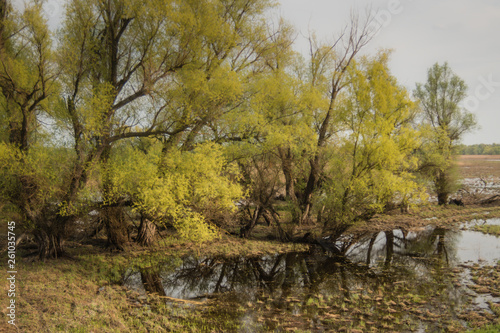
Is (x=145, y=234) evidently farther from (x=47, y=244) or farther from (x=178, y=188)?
(x=178, y=188)

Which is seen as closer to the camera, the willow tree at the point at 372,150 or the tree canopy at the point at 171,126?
the tree canopy at the point at 171,126

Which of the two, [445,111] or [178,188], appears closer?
[178,188]

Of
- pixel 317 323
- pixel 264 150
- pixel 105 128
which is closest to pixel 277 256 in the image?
pixel 264 150

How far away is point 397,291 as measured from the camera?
9984mm

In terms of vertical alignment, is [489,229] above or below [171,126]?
below

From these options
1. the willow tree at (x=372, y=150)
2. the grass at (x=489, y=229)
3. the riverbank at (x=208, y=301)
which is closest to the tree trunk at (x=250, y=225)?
the riverbank at (x=208, y=301)

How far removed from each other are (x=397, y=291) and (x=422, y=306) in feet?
3.93

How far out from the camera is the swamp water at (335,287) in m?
8.07

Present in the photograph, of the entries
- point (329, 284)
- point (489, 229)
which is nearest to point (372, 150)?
point (329, 284)

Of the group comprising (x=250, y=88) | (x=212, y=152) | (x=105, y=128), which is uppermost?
(x=250, y=88)

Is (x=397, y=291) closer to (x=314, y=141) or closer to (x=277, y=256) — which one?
(x=277, y=256)

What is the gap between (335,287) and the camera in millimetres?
10531

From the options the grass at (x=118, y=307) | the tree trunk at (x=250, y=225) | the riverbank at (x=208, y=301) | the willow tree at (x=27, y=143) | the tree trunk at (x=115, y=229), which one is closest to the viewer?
the grass at (x=118, y=307)

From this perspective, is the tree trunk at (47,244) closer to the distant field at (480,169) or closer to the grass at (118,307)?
the grass at (118,307)
